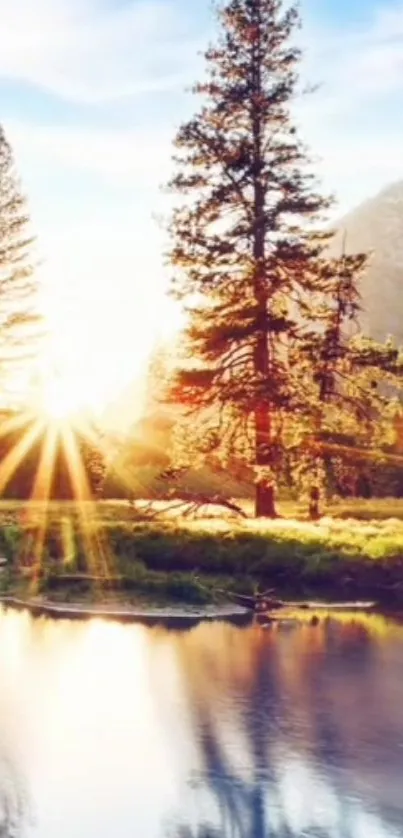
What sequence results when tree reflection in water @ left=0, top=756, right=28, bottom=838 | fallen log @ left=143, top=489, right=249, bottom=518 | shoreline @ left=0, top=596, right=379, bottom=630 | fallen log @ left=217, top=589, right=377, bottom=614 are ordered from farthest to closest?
fallen log @ left=143, top=489, right=249, bottom=518
fallen log @ left=217, top=589, right=377, bottom=614
shoreline @ left=0, top=596, right=379, bottom=630
tree reflection in water @ left=0, top=756, right=28, bottom=838

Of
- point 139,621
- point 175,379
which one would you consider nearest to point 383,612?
point 139,621

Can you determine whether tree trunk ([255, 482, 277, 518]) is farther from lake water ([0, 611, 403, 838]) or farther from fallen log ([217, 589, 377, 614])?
lake water ([0, 611, 403, 838])

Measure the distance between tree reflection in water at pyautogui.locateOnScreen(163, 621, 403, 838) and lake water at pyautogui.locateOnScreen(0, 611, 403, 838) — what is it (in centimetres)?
3

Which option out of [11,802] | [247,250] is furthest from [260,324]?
[11,802]

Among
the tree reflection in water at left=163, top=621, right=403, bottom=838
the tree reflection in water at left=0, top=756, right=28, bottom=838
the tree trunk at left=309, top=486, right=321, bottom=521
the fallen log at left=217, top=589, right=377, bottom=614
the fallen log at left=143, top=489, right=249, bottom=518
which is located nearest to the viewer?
the tree reflection in water at left=0, top=756, right=28, bottom=838

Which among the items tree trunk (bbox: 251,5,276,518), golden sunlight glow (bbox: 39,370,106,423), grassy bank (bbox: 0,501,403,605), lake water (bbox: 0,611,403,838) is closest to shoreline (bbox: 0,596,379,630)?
grassy bank (bbox: 0,501,403,605)

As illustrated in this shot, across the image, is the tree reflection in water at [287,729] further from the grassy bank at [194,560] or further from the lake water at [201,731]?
the grassy bank at [194,560]

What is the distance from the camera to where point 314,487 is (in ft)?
124

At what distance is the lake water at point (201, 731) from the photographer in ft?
42.9

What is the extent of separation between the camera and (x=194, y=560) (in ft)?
95.0

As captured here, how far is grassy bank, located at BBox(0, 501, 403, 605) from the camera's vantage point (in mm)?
27328

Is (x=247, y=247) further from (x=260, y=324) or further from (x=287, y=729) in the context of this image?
(x=287, y=729)

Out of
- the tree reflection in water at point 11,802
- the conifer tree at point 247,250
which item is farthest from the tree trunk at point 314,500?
the tree reflection in water at point 11,802

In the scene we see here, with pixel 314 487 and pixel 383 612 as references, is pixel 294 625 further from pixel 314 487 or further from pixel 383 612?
pixel 314 487
